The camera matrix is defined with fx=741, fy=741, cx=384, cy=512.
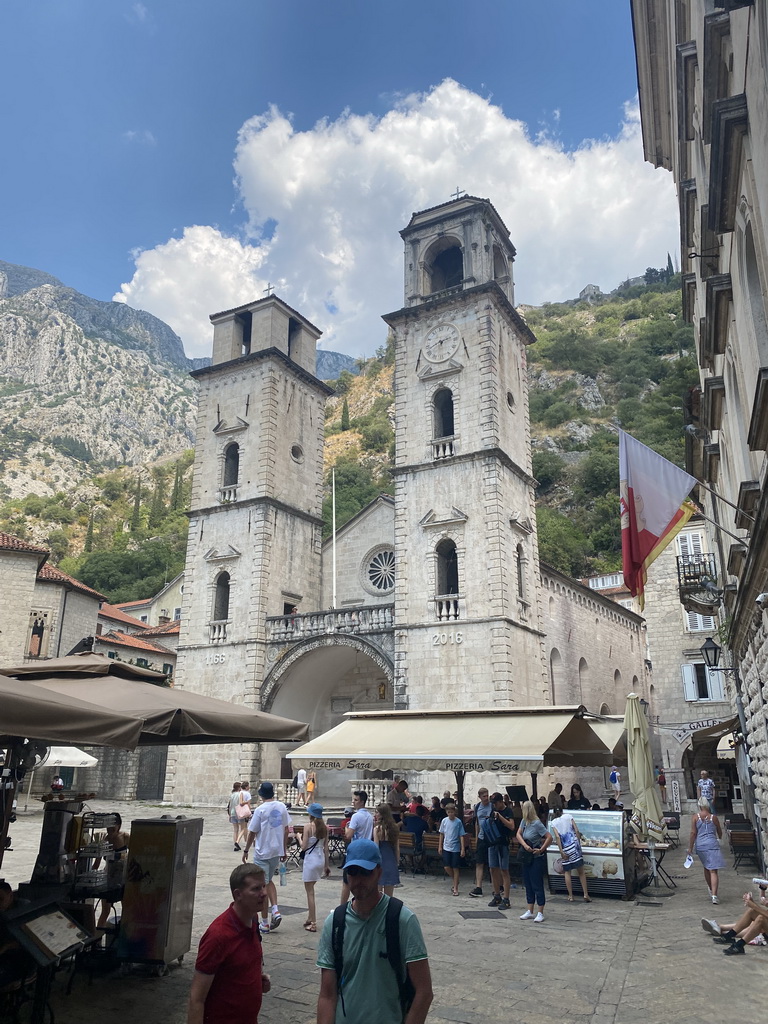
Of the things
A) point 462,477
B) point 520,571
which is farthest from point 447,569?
point 462,477

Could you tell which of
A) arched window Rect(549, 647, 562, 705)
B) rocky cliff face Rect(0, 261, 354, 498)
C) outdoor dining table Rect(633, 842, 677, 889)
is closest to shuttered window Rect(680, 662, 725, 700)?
arched window Rect(549, 647, 562, 705)

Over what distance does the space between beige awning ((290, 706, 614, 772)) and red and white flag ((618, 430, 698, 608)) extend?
3.98 m

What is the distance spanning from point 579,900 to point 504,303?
20.4 meters

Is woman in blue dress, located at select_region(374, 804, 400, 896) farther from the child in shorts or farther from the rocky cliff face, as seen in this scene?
the rocky cliff face

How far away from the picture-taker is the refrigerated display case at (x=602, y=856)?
37.2 ft

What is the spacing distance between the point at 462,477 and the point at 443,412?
3.30 m

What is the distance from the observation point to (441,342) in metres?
26.5

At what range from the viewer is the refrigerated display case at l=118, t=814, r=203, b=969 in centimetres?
653

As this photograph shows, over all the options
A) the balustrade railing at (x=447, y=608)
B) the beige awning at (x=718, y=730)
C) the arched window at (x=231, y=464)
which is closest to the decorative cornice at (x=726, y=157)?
the beige awning at (x=718, y=730)

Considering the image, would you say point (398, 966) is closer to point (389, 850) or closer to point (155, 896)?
point (155, 896)

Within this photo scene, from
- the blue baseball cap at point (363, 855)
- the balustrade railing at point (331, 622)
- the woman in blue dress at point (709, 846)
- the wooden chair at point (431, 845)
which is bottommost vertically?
the wooden chair at point (431, 845)

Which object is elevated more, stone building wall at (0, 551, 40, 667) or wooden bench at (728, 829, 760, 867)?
stone building wall at (0, 551, 40, 667)

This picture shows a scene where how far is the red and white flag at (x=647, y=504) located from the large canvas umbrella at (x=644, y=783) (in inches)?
165

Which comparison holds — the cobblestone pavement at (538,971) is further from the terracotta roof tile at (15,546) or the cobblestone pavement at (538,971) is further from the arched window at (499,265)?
the terracotta roof tile at (15,546)
